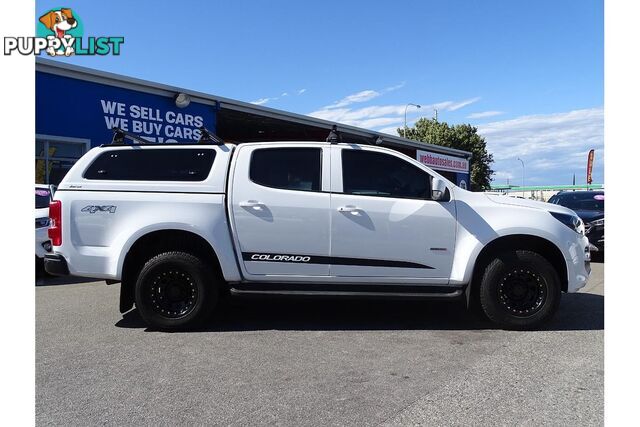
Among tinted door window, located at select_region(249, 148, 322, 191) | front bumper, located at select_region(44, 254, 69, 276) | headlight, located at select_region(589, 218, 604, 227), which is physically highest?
tinted door window, located at select_region(249, 148, 322, 191)

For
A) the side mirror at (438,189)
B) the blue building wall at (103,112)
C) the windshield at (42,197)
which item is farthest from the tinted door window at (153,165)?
the blue building wall at (103,112)

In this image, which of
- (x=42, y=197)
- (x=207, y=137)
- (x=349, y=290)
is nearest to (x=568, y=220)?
(x=349, y=290)

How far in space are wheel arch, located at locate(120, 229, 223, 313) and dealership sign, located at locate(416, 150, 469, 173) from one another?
72.9 feet

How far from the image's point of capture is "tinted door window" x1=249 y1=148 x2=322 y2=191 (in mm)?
5016

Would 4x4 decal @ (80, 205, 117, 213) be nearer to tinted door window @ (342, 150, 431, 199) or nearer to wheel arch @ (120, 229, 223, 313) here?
wheel arch @ (120, 229, 223, 313)

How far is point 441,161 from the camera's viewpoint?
2939cm

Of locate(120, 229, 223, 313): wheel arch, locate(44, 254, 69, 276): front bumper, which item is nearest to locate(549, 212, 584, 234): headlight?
locate(120, 229, 223, 313): wheel arch

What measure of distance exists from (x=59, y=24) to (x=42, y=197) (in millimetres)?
4667

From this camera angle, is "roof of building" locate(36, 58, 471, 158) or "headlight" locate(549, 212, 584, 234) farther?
"roof of building" locate(36, 58, 471, 158)

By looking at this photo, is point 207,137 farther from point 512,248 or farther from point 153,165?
point 512,248

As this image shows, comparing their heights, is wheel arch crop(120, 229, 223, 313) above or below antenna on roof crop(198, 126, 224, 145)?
below

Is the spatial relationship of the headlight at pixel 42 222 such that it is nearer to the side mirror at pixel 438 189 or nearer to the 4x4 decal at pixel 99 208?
the 4x4 decal at pixel 99 208

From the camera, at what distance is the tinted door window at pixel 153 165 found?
200 inches

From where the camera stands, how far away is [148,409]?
3.18 m
